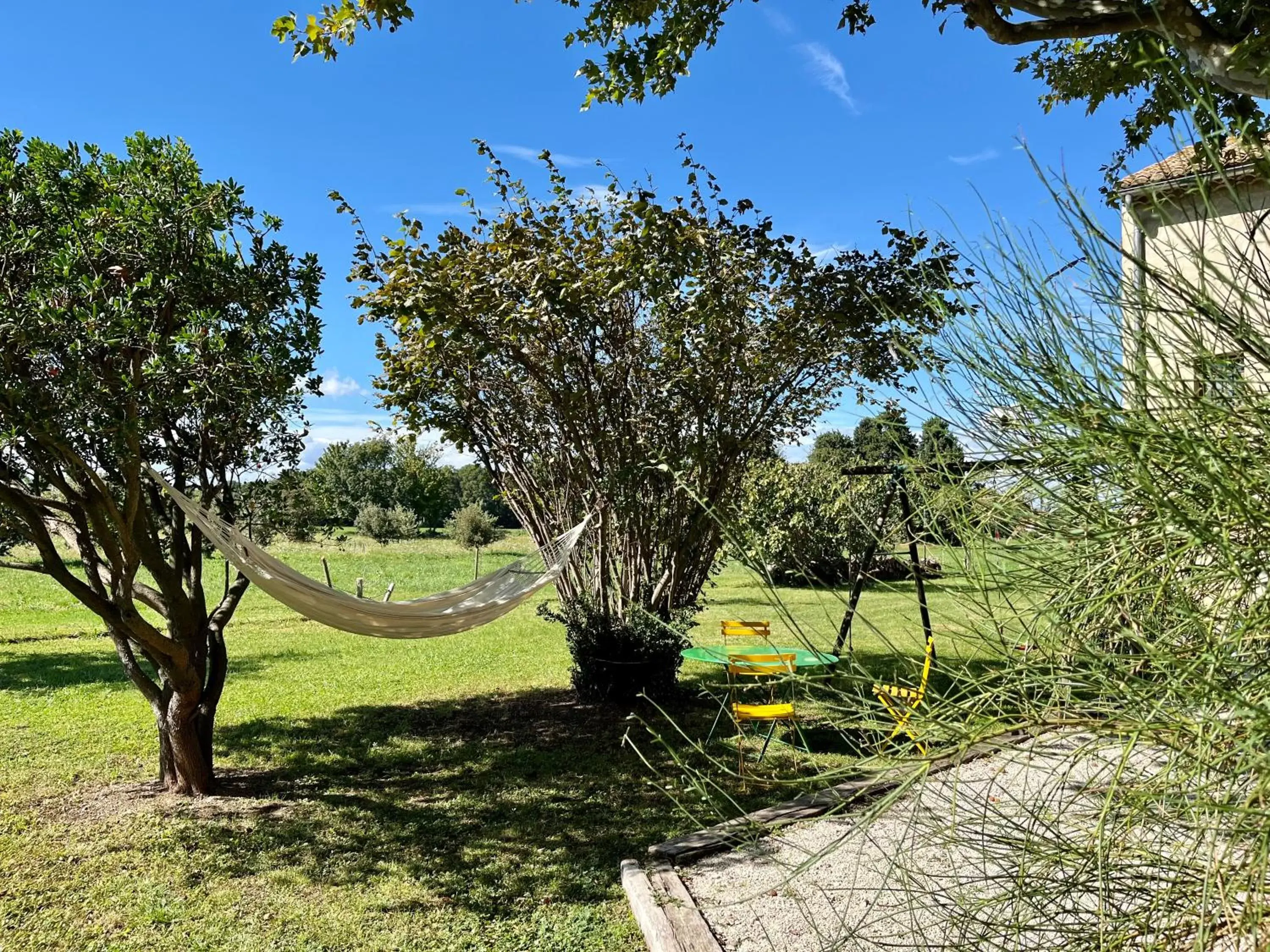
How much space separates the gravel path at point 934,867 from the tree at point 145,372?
272 cm

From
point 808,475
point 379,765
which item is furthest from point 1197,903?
point 808,475

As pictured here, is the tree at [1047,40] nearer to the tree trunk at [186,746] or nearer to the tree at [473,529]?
the tree trunk at [186,746]

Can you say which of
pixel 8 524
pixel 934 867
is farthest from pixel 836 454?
pixel 8 524

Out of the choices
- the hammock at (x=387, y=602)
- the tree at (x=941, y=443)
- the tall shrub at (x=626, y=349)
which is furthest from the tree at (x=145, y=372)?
the tree at (x=941, y=443)

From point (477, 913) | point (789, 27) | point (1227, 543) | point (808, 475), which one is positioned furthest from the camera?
point (808, 475)

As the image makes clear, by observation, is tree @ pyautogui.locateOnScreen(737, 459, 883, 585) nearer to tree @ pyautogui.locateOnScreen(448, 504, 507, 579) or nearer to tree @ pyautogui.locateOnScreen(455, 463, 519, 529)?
tree @ pyautogui.locateOnScreen(448, 504, 507, 579)

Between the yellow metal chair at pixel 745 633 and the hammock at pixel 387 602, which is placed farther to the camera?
the yellow metal chair at pixel 745 633

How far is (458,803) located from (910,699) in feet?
10.6

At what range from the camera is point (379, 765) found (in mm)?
4586

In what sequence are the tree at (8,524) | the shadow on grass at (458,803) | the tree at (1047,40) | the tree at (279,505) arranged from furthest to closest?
the tree at (279,505), the tree at (8,524), the shadow on grass at (458,803), the tree at (1047,40)

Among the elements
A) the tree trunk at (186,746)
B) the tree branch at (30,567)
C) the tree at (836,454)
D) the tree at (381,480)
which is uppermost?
the tree at (381,480)

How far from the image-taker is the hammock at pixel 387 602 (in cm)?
347

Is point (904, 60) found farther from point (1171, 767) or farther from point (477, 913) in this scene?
point (477, 913)

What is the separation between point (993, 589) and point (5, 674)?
25.9 ft
